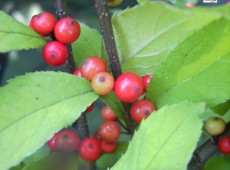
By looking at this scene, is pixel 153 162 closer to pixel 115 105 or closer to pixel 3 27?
pixel 115 105

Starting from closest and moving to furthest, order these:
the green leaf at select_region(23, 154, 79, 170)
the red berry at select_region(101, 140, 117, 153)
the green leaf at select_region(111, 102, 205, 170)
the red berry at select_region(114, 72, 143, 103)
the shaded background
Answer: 1. the green leaf at select_region(111, 102, 205, 170)
2. the red berry at select_region(114, 72, 143, 103)
3. the green leaf at select_region(23, 154, 79, 170)
4. the red berry at select_region(101, 140, 117, 153)
5. the shaded background

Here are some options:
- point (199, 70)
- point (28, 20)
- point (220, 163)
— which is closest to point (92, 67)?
point (199, 70)

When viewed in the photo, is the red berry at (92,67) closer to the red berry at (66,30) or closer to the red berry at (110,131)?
the red berry at (66,30)

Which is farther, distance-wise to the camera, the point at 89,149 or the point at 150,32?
the point at 89,149

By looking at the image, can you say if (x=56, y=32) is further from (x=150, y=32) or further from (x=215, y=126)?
(x=215, y=126)

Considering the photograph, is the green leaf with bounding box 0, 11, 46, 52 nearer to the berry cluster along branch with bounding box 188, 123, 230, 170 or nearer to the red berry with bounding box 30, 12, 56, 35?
the red berry with bounding box 30, 12, 56, 35

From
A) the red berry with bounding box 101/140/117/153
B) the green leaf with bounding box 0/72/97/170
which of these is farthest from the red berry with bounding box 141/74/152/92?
the red berry with bounding box 101/140/117/153

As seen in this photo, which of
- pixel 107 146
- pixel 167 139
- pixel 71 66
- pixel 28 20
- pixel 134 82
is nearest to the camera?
pixel 167 139
